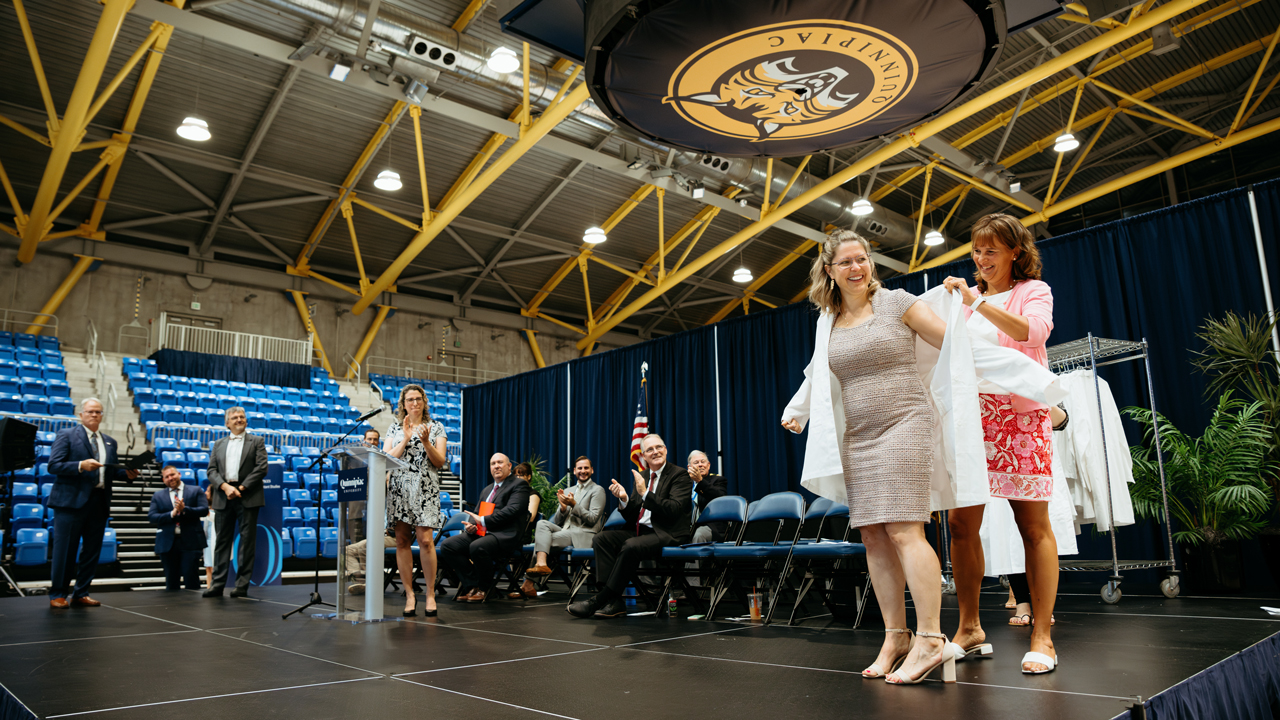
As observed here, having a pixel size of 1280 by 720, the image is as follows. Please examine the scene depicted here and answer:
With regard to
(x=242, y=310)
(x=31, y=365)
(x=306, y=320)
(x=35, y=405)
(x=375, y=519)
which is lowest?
(x=375, y=519)

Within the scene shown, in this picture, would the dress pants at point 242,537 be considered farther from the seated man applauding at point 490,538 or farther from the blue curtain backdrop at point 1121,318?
the blue curtain backdrop at point 1121,318

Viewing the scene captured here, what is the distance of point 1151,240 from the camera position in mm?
6262

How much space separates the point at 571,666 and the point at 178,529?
245 inches

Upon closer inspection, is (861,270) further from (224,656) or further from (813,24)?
(224,656)

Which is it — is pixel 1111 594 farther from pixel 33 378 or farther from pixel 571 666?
pixel 33 378

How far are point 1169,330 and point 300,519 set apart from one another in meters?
10.1

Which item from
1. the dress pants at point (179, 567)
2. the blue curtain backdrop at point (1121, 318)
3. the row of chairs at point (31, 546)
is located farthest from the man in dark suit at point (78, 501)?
the blue curtain backdrop at point (1121, 318)

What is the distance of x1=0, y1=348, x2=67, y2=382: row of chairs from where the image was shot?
11492 mm

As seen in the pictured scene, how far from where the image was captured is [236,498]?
232 inches

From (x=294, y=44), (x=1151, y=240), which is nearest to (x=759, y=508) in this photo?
(x=1151, y=240)

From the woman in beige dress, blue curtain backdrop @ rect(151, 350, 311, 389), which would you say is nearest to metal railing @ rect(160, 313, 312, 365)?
blue curtain backdrop @ rect(151, 350, 311, 389)

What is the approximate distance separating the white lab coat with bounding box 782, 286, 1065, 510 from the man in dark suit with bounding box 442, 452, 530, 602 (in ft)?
12.8

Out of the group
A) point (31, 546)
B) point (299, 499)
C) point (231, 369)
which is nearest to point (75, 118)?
point (31, 546)

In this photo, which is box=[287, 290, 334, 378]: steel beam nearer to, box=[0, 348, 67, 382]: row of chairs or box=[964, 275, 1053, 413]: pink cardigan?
box=[0, 348, 67, 382]: row of chairs
